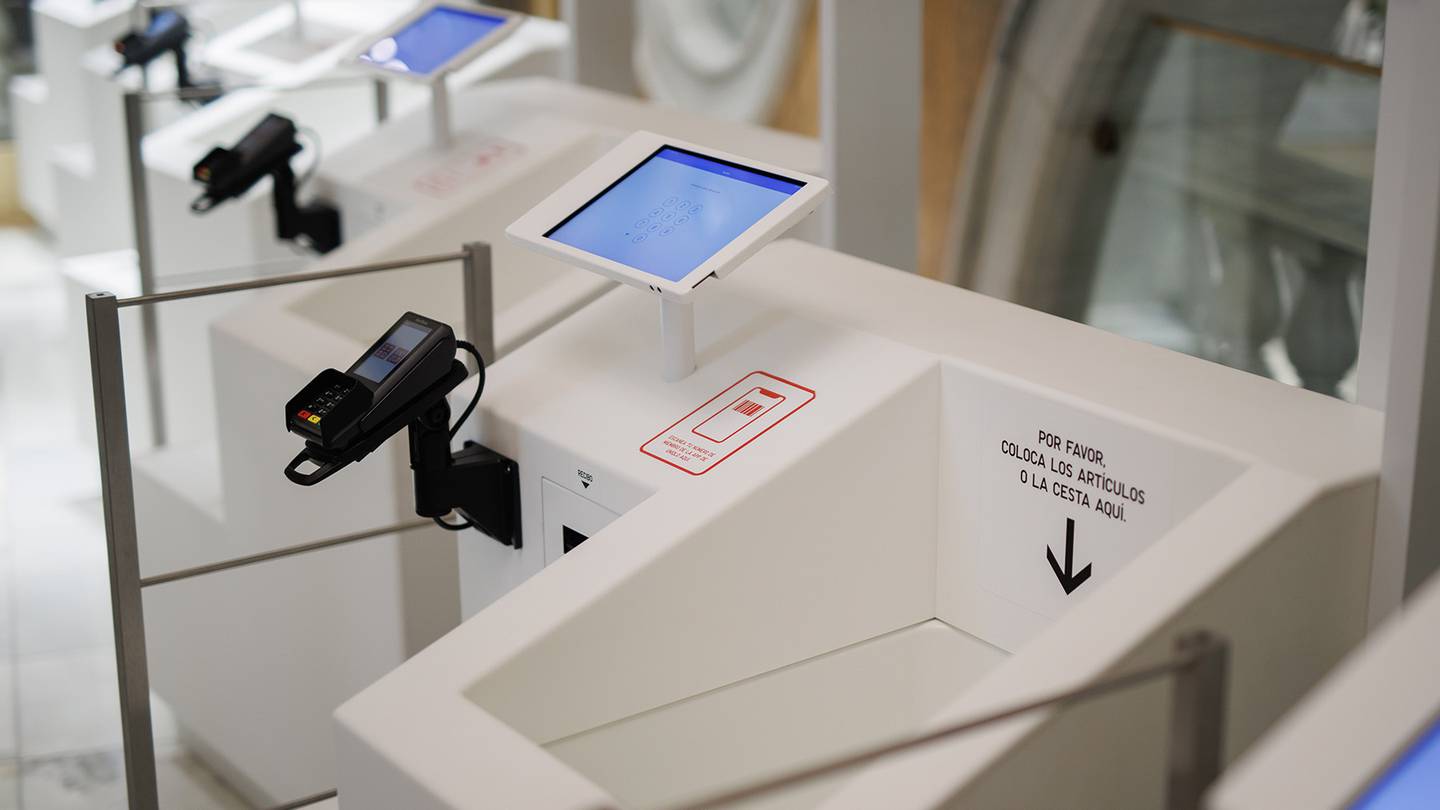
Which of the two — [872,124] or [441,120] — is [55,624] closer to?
[441,120]

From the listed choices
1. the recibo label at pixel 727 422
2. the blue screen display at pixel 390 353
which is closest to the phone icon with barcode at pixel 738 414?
the recibo label at pixel 727 422

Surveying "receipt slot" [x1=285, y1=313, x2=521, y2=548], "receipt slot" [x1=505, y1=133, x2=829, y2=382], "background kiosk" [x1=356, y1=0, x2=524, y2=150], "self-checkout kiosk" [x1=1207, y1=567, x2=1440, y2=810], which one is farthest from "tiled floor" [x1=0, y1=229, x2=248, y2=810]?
"self-checkout kiosk" [x1=1207, y1=567, x2=1440, y2=810]

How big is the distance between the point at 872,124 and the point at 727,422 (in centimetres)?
153

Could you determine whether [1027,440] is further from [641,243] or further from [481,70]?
[481,70]

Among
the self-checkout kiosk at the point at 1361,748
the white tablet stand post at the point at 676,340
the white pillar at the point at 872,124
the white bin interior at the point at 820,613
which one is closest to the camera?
the self-checkout kiosk at the point at 1361,748

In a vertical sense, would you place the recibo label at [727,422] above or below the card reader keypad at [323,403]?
below

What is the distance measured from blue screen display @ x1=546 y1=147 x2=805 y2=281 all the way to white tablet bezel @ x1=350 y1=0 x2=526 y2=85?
1.74m

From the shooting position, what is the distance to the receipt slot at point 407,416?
236 cm

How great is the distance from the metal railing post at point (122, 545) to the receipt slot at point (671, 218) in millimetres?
620

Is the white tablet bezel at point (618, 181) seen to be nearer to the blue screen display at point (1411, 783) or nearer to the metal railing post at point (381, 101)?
the blue screen display at point (1411, 783)

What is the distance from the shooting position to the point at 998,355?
240 centimetres

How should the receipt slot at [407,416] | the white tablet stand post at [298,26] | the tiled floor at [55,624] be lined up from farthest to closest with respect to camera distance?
the white tablet stand post at [298,26] < the tiled floor at [55,624] < the receipt slot at [407,416]

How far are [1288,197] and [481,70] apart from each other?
8.54 ft

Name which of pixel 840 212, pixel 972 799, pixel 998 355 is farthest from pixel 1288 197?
pixel 972 799
